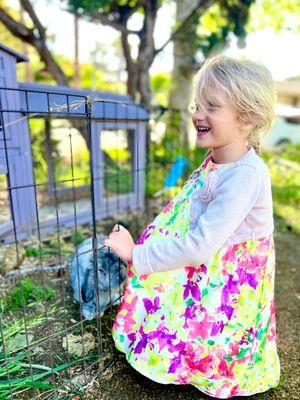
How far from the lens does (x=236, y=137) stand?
119cm

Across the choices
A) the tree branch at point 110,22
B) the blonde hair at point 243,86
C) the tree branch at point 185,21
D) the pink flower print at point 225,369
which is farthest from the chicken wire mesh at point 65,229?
the tree branch at point 110,22

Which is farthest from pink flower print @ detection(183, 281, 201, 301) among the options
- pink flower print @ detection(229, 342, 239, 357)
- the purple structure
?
the purple structure

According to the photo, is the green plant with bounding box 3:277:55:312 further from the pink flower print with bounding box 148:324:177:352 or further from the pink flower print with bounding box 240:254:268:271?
the pink flower print with bounding box 240:254:268:271

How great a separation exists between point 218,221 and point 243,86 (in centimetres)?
47

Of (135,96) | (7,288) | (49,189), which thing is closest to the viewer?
(7,288)

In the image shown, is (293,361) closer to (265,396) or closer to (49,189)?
(265,396)

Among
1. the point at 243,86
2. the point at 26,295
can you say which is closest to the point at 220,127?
the point at 243,86

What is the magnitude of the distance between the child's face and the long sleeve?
0.12 metres

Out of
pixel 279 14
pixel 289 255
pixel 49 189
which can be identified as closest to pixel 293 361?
pixel 289 255

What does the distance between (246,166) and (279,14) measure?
7641 mm

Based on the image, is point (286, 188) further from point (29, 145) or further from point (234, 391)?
point (234, 391)

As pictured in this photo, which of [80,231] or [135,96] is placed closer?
[80,231]

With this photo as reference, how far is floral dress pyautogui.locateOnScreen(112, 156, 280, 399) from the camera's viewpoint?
4.22 feet

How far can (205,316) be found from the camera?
1299 millimetres
